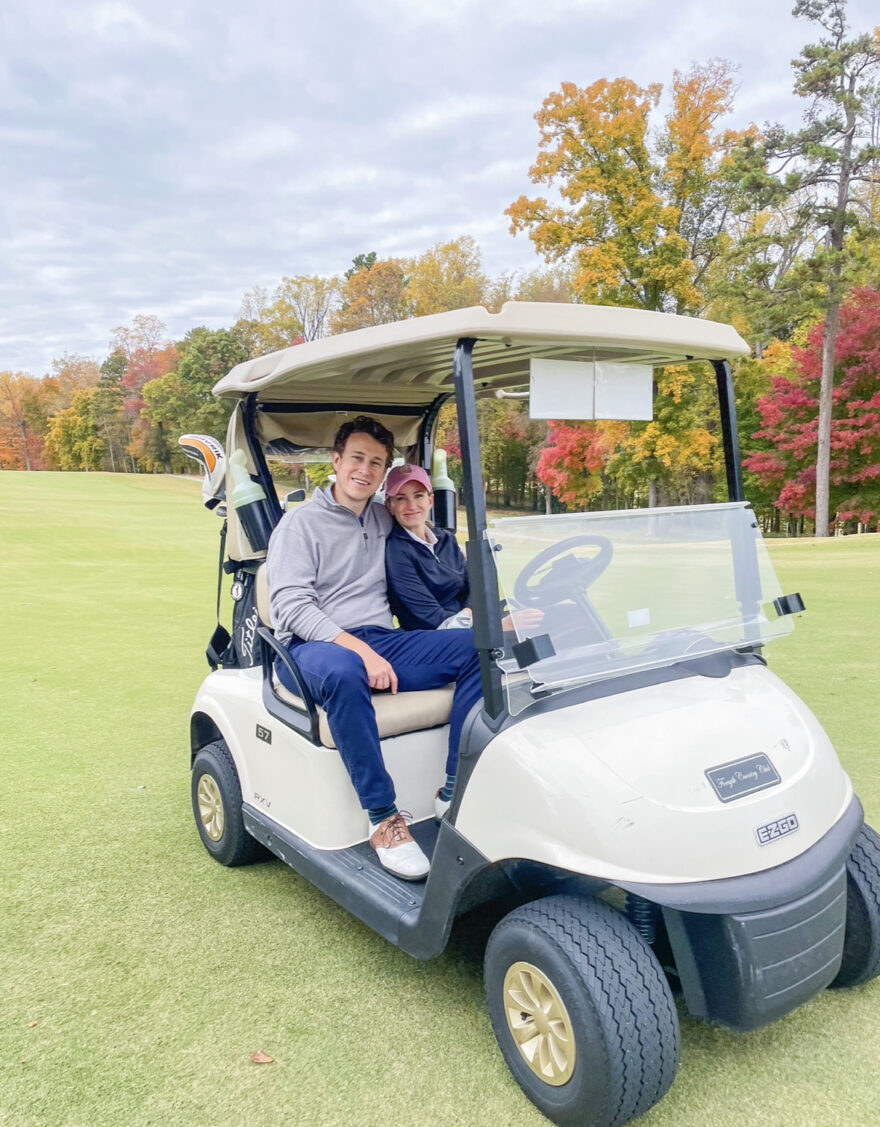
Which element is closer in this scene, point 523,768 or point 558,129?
point 523,768

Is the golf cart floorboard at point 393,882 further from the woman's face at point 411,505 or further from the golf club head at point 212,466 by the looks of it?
the golf club head at point 212,466

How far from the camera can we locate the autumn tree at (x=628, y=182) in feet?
59.3

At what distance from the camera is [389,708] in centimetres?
239

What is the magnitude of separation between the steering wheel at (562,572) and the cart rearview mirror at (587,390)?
35cm

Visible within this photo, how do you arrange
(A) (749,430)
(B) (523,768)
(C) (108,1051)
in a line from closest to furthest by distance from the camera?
(B) (523,768) → (C) (108,1051) → (A) (749,430)

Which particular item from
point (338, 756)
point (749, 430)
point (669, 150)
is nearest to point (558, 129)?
point (669, 150)

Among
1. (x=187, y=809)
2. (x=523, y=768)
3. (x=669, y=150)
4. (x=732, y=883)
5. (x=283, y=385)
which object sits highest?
(x=669, y=150)

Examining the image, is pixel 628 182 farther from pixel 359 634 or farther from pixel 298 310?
pixel 298 310

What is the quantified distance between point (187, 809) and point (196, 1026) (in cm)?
151

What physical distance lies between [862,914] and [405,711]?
1.30 meters

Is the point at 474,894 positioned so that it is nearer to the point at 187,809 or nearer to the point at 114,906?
the point at 114,906

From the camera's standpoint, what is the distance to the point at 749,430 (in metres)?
23.3

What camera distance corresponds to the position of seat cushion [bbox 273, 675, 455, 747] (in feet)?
7.73

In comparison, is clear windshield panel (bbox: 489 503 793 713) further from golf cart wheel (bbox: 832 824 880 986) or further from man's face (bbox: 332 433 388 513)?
man's face (bbox: 332 433 388 513)
